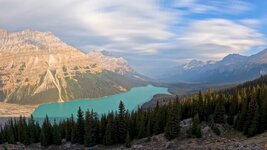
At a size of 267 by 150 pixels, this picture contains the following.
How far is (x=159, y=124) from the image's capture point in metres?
107

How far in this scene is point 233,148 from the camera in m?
66.3

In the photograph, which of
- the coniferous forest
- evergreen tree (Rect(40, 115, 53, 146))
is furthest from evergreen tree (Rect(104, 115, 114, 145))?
evergreen tree (Rect(40, 115, 53, 146))

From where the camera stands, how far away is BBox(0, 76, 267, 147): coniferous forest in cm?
9025

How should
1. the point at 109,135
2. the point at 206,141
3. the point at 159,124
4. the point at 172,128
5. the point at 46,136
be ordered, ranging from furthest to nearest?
1. the point at 46,136
2. the point at 159,124
3. the point at 109,135
4. the point at 172,128
5. the point at 206,141

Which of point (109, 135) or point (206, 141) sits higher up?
point (206, 141)

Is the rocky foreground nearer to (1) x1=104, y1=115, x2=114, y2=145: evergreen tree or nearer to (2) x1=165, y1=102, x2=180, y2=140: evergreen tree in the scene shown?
(2) x1=165, y1=102, x2=180, y2=140: evergreen tree

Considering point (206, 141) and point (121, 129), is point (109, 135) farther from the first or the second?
point (206, 141)

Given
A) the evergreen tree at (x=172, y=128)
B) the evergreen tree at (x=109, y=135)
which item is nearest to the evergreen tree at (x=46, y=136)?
the evergreen tree at (x=109, y=135)

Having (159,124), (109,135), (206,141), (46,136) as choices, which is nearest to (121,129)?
(109,135)

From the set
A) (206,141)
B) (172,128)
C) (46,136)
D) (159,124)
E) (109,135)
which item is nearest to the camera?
(206,141)

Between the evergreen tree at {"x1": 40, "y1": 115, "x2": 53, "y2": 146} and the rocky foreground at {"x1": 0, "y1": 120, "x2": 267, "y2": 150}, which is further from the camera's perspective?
the evergreen tree at {"x1": 40, "y1": 115, "x2": 53, "y2": 146}

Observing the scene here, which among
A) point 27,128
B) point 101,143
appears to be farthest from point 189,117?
point 27,128

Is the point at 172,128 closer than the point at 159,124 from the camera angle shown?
Yes

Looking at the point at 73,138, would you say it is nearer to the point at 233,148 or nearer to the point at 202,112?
the point at 202,112
